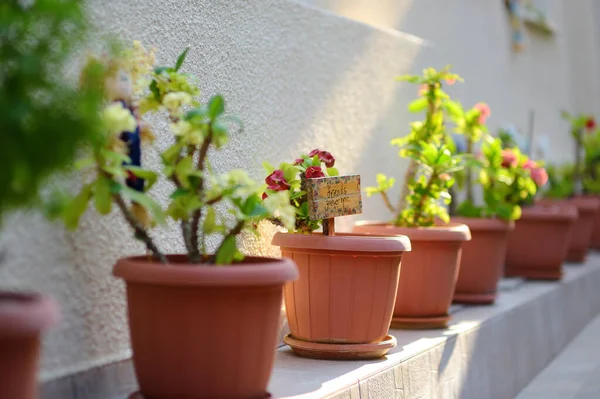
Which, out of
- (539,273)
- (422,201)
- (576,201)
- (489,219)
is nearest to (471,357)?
(422,201)

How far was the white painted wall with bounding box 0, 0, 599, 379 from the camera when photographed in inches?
76.7

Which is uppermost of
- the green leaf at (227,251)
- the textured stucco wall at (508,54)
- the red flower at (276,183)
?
the textured stucco wall at (508,54)

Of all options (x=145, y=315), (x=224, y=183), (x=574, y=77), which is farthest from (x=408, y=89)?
(x=574, y=77)

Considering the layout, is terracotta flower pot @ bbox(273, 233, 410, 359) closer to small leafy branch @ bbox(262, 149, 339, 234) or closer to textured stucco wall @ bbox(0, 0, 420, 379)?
small leafy branch @ bbox(262, 149, 339, 234)

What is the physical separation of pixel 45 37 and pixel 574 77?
7317 mm

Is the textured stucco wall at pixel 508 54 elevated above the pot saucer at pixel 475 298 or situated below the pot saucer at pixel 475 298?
above

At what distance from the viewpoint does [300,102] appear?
2975 mm

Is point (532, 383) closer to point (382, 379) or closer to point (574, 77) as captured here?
point (382, 379)

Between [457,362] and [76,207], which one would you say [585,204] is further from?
[76,207]

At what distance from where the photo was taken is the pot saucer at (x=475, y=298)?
3.69 meters

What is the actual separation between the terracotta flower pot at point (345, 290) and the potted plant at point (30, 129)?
1.13 metres

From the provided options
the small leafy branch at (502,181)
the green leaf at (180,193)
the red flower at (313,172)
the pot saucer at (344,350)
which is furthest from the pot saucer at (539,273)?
the green leaf at (180,193)

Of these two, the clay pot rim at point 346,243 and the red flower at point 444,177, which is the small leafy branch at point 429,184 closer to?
the red flower at point 444,177

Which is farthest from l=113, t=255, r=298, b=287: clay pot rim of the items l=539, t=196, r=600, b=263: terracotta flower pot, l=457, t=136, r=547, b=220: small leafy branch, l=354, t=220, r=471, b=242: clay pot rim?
l=539, t=196, r=600, b=263: terracotta flower pot
